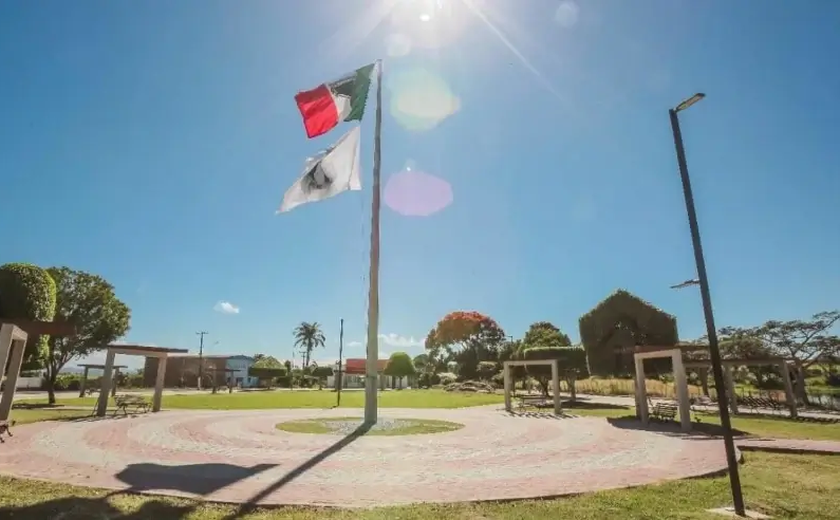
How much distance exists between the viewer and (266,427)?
1585cm

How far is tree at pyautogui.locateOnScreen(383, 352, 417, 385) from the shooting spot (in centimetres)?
7862

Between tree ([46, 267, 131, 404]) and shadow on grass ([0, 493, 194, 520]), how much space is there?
30222 mm

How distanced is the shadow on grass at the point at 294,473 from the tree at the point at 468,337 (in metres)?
63.4

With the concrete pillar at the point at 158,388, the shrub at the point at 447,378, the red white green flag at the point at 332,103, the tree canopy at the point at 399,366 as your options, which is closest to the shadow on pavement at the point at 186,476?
the red white green flag at the point at 332,103

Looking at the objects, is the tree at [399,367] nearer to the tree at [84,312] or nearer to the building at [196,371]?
the building at [196,371]

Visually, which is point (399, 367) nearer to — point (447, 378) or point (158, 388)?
point (447, 378)

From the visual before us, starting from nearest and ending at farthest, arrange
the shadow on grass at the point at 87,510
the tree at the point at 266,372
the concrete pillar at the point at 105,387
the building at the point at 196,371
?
the shadow on grass at the point at 87,510 → the concrete pillar at the point at 105,387 → the building at the point at 196,371 → the tree at the point at 266,372

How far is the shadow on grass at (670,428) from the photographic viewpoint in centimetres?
1491

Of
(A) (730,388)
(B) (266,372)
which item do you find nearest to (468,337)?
(B) (266,372)

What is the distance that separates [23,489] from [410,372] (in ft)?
245

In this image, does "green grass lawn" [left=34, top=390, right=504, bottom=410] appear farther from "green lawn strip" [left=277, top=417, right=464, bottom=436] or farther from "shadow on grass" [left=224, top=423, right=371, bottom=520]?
"shadow on grass" [left=224, top=423, right=371, bottom=520]

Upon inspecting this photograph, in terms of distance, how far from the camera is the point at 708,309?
21.3ft

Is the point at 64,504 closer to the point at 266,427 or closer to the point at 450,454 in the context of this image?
the point at 450,454

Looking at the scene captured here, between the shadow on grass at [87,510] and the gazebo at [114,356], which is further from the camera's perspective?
the gazebo at [114,356]
